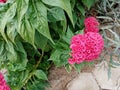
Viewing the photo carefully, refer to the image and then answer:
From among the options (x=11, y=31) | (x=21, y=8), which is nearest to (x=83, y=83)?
(x=11, y=31)

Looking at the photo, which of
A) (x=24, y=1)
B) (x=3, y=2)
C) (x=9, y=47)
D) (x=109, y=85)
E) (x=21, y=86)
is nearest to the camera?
(x=24, y=1)

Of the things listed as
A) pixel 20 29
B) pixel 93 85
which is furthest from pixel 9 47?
pixel 93 85

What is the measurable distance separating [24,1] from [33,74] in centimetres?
58

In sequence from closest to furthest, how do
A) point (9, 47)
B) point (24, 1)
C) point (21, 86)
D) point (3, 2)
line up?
point (24, 1), point (3, 2), point (9, 47), point (21, 86)

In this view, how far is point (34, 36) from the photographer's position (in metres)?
1.51

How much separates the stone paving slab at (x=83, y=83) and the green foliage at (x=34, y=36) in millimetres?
178

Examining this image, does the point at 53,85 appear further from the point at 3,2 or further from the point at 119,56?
the point at 3,2

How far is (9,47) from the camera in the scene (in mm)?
A: 1566

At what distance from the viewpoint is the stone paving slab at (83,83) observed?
6.29 feet

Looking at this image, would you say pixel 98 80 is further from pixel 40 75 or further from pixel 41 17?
Answer: pixel 41 17

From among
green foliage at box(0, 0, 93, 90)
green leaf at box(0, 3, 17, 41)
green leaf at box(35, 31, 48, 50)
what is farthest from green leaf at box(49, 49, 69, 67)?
green leaf at box(0, 3, 17, 41)

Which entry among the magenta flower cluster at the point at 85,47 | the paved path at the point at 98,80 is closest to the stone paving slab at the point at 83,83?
the paved path at the point at 98,80

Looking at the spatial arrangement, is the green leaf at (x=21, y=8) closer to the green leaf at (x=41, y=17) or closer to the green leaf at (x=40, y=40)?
the green leaf at (x=41, y=17)

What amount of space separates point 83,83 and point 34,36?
58cm
